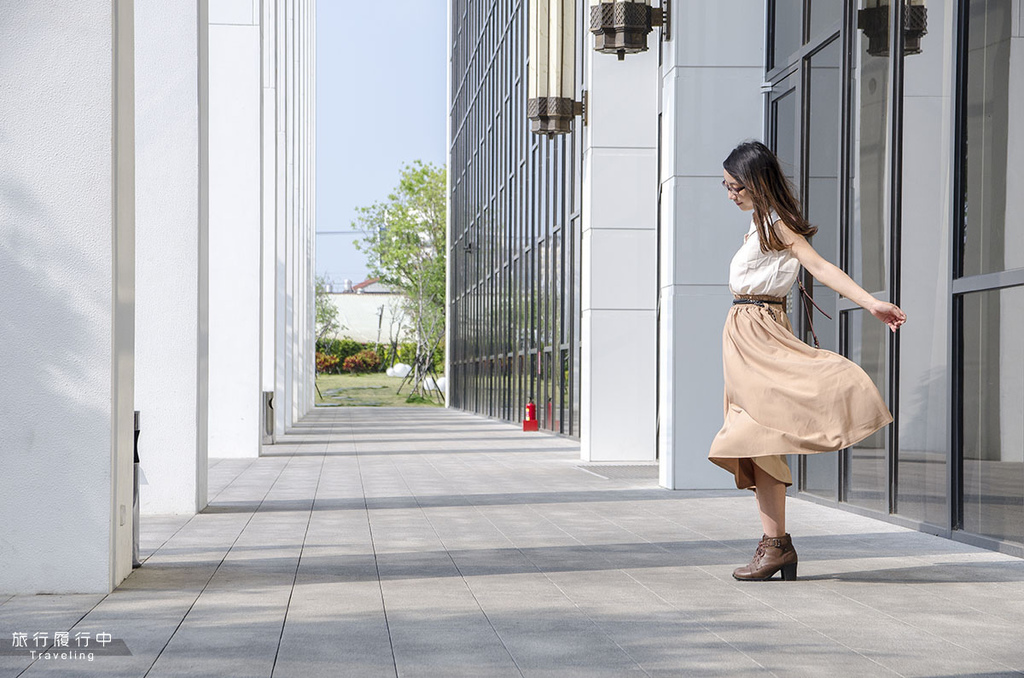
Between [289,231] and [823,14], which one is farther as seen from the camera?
[289,231]

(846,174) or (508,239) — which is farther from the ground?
(508,239)

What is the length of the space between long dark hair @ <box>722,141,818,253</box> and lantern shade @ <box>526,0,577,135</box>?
1116 cm

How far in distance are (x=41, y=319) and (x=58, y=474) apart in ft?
2.37

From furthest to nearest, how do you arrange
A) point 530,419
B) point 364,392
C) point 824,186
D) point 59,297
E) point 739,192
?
point 364,392 → point 530,419 → point 824,186 → point 739,192 → point 59,297

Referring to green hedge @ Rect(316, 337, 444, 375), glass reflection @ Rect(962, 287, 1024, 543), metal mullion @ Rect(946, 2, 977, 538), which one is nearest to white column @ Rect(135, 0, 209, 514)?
metal mullion @ Rect(946, 2, 977, 538)

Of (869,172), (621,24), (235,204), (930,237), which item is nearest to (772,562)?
(930,237)

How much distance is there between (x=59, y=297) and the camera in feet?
18.7

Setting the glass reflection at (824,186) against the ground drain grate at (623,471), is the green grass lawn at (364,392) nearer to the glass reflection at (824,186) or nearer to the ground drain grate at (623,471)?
the ground drain grate at (623,471)

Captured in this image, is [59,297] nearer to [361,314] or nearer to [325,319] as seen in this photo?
[325,319]

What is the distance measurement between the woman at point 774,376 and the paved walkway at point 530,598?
0.52m

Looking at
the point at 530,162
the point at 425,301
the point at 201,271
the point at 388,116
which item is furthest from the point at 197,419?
the point at 388,116

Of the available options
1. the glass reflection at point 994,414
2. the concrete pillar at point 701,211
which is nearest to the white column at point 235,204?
the concrete pillar at point 701,211

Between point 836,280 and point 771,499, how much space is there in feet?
3.69

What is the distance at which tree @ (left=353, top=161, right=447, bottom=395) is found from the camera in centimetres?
A: 5188
